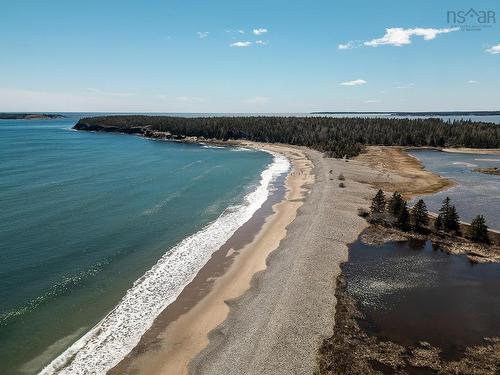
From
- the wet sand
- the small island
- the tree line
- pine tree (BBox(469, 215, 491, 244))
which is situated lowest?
the wet sand

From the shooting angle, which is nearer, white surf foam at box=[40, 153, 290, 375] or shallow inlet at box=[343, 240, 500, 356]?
white surf foam at box=[40, 153, 290, 375]

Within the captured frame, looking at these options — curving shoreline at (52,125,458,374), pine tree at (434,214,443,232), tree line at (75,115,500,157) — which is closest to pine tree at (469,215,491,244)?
pine tree at (434,214,443,232)

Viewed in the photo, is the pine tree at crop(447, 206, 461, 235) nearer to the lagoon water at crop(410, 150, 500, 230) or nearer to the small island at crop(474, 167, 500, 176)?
the lagoon water at crop(410, 150, 500, 230)

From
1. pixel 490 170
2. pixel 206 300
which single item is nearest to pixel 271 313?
pixel 206 300

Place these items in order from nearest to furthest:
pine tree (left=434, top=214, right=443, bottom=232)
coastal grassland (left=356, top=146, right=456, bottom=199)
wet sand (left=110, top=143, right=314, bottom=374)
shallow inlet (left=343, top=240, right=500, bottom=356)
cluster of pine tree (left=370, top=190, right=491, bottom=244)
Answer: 1. wet sand (left=110, top=143, right=314, bottom=374)
2. shallow inlet (left=343, top=240, right=500, bottom=356)
3. cluster of pine tree (left=370, top=190, right=491, bottom=244)
4. pine tree (left=434, top=214, right=443, bottom=232)
5. coastal grassland (left=356, top=146, right=456, bottom=199)

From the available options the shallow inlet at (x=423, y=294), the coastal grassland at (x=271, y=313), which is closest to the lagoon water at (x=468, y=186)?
the shallow inlet at (x=423, y=294)

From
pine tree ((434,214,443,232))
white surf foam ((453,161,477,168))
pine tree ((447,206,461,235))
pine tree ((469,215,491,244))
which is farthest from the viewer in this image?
white surf foam ((453,161,477,168))
